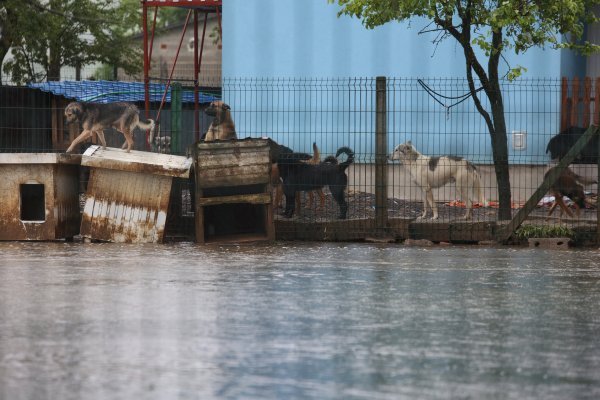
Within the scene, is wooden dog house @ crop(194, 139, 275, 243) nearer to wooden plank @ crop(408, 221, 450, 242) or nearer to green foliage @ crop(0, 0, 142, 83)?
wooden plank @ crop(408, 221, 450, 242)

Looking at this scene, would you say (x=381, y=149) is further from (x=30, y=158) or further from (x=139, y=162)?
(x=30, y=158)

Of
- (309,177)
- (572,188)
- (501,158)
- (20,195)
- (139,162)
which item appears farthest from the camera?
(309,177)

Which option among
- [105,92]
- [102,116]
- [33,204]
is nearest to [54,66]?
[105,92]

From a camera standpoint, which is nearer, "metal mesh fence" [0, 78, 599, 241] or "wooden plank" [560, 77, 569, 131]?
"metal mesh fence" [0, 78, 599, 241]

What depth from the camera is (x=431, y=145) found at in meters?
18.5

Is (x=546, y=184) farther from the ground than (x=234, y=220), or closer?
farther from the ground

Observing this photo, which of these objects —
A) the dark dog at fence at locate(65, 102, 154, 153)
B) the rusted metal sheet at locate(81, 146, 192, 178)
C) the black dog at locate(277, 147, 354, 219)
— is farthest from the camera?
the dark dog at fence at locate(65, 102, 154, 153)

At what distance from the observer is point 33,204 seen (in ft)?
58.1

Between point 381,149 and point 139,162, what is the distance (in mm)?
3450

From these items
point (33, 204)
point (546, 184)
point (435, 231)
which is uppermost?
point (546, 184)

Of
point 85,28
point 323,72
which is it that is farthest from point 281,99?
point 85,28

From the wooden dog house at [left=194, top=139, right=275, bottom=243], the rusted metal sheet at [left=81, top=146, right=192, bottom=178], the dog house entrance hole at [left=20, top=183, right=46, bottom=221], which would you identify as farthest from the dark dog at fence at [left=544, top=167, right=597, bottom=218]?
the dog house entrance hole at [left=20, top=183, right=46, bottom=221]

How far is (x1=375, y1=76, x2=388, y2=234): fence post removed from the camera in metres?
17.0

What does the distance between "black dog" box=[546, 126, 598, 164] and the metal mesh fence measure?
0.09m
